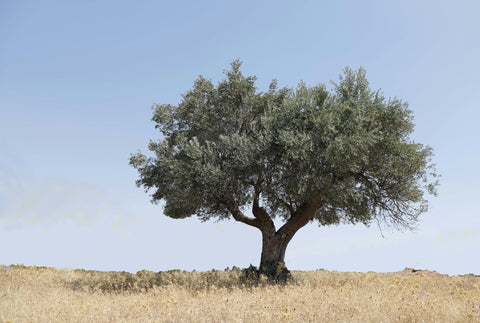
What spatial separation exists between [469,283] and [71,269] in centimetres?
2746

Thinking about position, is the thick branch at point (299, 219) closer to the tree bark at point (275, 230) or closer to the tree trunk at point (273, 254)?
the tree bark at point (275, 230)

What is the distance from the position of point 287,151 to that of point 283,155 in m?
0.48

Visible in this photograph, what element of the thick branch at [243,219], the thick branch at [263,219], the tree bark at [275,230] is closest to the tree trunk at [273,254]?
the tree bark at [275,230]

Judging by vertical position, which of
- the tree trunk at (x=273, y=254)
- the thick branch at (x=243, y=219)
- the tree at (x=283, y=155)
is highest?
the tree at (x=283, y=155)

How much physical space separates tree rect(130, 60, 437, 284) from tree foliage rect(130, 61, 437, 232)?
2.3 inches

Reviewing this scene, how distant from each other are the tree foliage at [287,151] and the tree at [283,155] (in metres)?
0.06

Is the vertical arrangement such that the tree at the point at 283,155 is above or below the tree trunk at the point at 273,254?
above

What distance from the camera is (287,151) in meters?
17.9

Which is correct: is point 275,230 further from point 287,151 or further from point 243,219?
point 287,151

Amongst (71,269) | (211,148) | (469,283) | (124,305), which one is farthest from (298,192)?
(71,269)

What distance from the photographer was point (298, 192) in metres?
17.7

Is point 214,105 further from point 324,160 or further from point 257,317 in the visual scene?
point 257,317

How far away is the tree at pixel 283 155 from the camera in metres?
18.3

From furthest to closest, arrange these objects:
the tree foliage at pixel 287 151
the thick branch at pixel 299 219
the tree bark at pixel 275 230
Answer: the thick branch at pixel 299 219
the tree bark at pixel 275 230
the tree foliage at pixel 287 151
